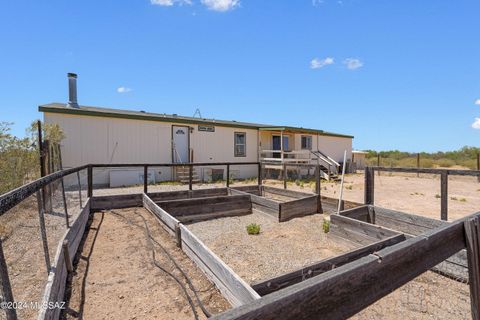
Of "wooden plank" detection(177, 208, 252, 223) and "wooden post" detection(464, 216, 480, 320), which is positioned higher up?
"wooden post" detection(464, 216, 480, 320)

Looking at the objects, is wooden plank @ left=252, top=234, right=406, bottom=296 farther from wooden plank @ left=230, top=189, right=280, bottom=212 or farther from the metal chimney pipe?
the metal chimney pipe

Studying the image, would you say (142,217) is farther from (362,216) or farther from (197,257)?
(362,216)

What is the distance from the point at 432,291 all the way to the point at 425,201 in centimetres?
666

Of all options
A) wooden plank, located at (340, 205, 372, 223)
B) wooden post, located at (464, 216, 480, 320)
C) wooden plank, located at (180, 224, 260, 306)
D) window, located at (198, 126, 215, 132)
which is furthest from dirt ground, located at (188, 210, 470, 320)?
window, located at (198, 126, 215, 132)

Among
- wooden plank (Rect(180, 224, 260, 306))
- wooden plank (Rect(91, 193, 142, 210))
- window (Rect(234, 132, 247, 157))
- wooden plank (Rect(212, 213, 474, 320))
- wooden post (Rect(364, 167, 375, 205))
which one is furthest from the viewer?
window (Rect(234, 132, 247, 157))

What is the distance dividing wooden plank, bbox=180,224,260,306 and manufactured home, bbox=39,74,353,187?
858 cm

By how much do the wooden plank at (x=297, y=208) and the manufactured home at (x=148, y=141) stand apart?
502 cm

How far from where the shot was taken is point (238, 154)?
50.8 ft

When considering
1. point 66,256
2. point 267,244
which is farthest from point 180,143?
point 66,256

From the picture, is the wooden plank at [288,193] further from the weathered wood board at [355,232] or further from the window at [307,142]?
the window at [307,142]

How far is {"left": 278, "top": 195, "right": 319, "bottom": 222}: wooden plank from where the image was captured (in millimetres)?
6121

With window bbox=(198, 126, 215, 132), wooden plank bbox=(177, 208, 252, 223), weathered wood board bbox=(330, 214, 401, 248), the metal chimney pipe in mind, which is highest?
the metal chimney pipe

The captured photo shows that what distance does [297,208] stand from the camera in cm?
640

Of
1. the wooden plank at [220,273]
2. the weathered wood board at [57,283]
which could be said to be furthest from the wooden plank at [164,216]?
the weathered wood board at [57,283]
